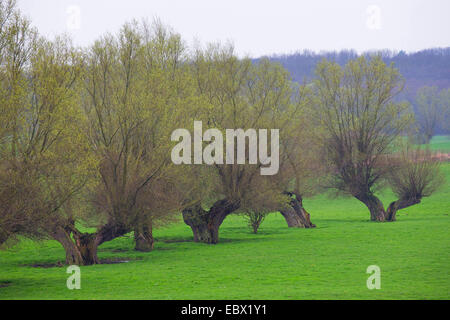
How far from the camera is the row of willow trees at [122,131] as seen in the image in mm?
20422

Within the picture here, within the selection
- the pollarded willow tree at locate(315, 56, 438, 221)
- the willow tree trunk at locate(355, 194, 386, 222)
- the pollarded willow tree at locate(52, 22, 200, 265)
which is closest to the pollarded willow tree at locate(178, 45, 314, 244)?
the pollarded willow tree at locate(52, 22, 200, 265)

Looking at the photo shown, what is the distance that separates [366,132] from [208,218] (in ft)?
71.6

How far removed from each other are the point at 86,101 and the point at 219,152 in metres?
8.12

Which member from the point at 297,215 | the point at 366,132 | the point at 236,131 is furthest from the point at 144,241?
the point at 366,132

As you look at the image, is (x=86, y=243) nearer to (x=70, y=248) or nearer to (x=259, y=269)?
(x=70, y=248)

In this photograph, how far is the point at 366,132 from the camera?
52719 millimetres

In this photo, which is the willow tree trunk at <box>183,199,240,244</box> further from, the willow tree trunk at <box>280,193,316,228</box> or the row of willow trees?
the willow tree trunk at <box>280,193,316,228</box>

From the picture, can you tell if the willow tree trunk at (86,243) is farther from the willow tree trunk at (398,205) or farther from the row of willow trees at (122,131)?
the willow tree trunk at (398,205)

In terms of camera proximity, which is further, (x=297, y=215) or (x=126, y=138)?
(x=297, y=215)

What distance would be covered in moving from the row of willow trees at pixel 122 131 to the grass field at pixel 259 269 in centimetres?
206

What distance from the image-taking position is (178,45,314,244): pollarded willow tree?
32.9 meters

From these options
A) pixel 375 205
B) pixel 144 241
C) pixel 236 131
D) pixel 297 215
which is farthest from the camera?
pixel 375 205

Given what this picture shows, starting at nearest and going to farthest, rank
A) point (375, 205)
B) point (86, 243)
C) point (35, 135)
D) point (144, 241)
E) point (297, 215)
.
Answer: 1. point (35, 135)
2. point (86, 243)
3. point (144, 241)
4. point (297, 215)
5. point (375, 205)
